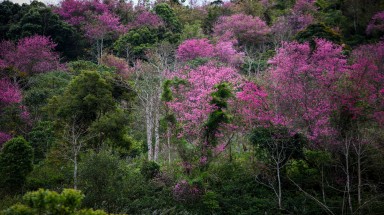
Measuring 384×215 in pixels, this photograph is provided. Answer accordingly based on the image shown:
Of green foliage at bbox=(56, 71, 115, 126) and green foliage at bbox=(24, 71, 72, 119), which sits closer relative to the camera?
green foliage at bbox=(56, 71, 115, 126)

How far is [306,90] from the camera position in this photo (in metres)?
13.5

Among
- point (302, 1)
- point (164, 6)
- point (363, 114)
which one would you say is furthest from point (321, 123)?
point (164, 6)

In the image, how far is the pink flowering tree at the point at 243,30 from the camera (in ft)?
99.0

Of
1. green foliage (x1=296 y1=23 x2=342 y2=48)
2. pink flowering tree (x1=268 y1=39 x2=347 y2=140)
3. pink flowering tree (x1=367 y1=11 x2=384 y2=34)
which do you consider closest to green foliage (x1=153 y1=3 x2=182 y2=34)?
green foliage (x1=296 y1=23 x2=342 y2=48)

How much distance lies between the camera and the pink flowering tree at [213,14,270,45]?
1188 inches

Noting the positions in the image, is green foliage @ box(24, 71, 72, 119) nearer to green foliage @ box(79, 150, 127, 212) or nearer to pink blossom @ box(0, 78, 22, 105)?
pink blossom @ box(0, 78, 22, 105)

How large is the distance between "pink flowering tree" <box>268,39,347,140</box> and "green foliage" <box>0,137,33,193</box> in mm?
11047

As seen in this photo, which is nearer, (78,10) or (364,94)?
(364,94)

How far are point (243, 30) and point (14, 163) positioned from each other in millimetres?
24268

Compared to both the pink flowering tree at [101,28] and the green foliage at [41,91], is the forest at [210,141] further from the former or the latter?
the pink flowering tree at [101,28]

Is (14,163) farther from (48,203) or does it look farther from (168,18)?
(168,18)

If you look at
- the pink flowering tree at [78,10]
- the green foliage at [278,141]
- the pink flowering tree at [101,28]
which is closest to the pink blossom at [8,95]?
the pink flowering tree at [101,28]

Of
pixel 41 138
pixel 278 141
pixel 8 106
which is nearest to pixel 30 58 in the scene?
pixel 8 106

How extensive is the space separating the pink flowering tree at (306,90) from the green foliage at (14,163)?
1105 cm
